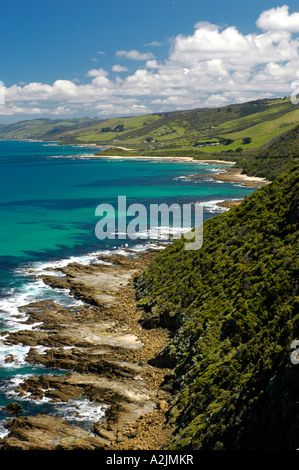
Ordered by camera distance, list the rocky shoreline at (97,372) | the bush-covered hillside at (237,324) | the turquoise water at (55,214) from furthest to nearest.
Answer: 1. the turquoise water at (55,214)
2. the rocky shoreline at (97,372)
3. the bush-covered hillside at (237,324)

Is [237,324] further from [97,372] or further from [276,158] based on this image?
[276,158]

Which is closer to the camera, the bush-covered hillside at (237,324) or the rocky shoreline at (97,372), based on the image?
the bush-covered hillside at (237,324)

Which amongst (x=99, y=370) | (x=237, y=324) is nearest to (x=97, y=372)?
(x=99, y=370)

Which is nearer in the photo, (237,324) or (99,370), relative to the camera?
(237,324)

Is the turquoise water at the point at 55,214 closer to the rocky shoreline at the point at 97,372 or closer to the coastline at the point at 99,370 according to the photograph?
the rocky shoreline at the point at 97,372

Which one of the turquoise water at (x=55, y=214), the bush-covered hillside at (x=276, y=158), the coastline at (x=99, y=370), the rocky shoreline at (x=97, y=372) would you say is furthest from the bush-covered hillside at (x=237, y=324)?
the bush-covered hillside at (x=276, y=158)
